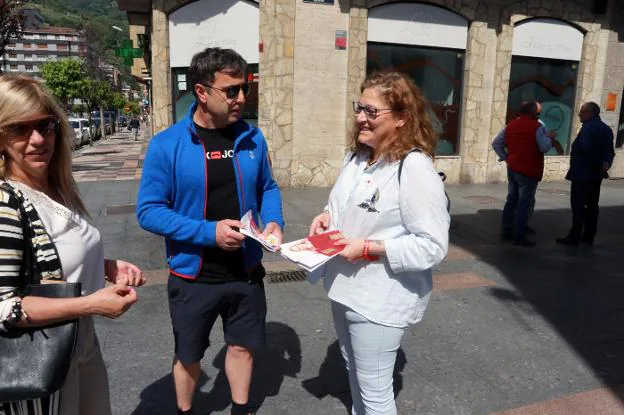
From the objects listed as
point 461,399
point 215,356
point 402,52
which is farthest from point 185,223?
point 402,52

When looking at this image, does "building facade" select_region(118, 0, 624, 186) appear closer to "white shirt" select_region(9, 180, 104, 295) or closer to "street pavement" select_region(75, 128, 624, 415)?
"street pavement" select_region(75, 128, 624, 415)

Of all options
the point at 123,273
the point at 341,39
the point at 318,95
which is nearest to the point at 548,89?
the point at 341,39

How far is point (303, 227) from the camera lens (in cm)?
721

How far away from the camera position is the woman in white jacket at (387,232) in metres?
1.99

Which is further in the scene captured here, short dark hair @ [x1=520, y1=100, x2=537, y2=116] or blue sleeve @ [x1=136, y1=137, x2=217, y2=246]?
short dark hair @ [x1=520, y1=100, x2=537, y2=116]

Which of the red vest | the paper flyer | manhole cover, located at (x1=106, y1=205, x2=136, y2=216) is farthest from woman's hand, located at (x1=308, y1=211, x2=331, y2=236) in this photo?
manhole cover, located at (x1=106, y1=205, x2=136, y2=216)

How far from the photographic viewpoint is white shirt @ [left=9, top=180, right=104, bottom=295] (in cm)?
160

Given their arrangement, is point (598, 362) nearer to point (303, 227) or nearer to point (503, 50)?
point (303, 227)

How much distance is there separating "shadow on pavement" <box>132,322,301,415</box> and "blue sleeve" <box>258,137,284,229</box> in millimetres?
1171

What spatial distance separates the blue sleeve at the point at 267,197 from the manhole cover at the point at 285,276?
253 centimetres

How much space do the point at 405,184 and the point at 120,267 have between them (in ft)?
3.89

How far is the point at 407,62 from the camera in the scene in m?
11.5

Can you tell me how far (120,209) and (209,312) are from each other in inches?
258

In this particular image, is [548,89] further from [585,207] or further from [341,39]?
[585,207]
